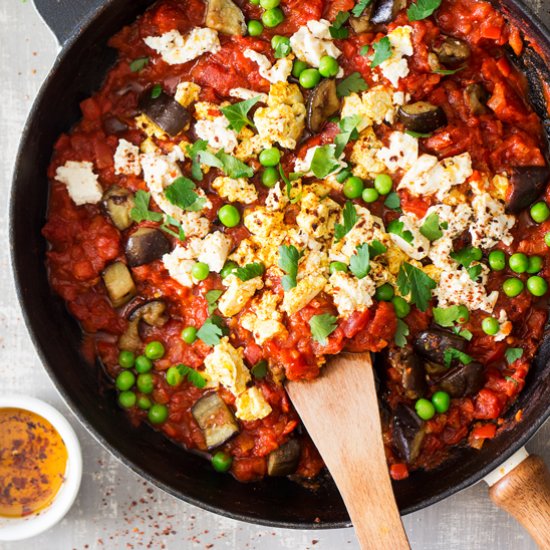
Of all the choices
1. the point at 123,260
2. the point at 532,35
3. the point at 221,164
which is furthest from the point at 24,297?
the point at 532,35

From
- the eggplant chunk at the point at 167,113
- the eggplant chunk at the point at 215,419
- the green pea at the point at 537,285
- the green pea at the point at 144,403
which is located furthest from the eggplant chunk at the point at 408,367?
the eggplant chunk at the point at 167,113

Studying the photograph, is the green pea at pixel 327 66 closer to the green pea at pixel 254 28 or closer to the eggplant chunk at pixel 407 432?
the green pea at pixel 254 28

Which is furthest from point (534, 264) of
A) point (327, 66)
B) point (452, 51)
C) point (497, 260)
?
point (327, 66)

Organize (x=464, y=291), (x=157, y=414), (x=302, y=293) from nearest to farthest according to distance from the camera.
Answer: (x=302, y=293) → (x=464, y=291) → (x=157, y=414)

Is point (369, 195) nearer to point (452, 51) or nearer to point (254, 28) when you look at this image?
point (452, 51)

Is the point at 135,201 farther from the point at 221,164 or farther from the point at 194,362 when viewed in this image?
the point at 194,362

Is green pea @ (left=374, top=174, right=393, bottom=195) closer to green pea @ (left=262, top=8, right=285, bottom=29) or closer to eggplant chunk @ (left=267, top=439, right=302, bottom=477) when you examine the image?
green pea @ (left=262, top=8, right=285, bottom=29)
